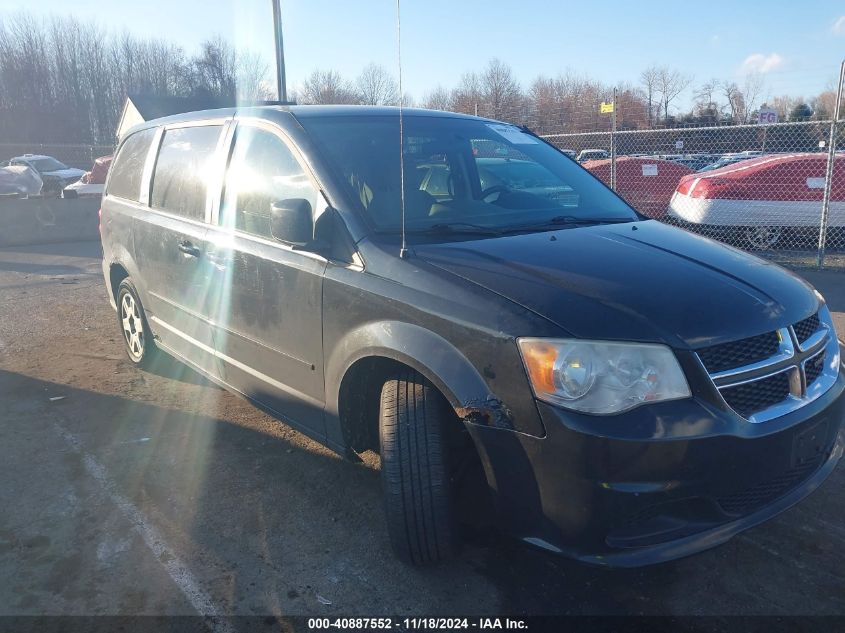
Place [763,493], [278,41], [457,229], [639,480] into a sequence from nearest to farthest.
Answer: [639,480]
[763,493]
[457,229]
[278,41]

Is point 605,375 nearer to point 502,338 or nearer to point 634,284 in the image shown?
point 502,338

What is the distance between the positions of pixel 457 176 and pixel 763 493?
2222 mm

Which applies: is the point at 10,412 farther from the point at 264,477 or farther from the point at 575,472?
the point at 575,472

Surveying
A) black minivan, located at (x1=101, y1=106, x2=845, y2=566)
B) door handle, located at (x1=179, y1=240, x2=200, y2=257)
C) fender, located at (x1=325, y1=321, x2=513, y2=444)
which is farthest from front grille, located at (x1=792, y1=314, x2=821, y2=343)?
door handle, located at (x1=179, y1=240, x2=200, y2=257)

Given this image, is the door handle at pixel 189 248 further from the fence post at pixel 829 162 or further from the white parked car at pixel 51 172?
the white parked car at pixel 51 172

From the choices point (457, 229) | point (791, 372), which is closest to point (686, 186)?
point (457, 229)

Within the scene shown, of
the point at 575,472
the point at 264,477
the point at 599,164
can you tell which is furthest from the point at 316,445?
the point at 599,164

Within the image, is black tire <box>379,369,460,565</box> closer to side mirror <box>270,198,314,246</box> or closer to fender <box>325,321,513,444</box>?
fender <box>325,321,513,444</box>

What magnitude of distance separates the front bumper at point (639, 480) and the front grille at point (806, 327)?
0.34 metres

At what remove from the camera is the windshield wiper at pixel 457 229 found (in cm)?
308

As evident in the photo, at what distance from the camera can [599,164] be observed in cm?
1320

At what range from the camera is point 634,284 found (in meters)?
2.55

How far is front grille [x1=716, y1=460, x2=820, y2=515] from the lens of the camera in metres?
2.40

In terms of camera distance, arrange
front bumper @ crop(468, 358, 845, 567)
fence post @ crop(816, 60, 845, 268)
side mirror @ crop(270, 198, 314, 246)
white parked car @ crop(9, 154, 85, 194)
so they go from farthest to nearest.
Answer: white parked car @ crop(9, 154, 85, 194), fence post @ crop(816, 60, 845, 268), side mirror @ crop(270, 198, 314, 246), front bumper @ crop(468, 358, 845, 567)
